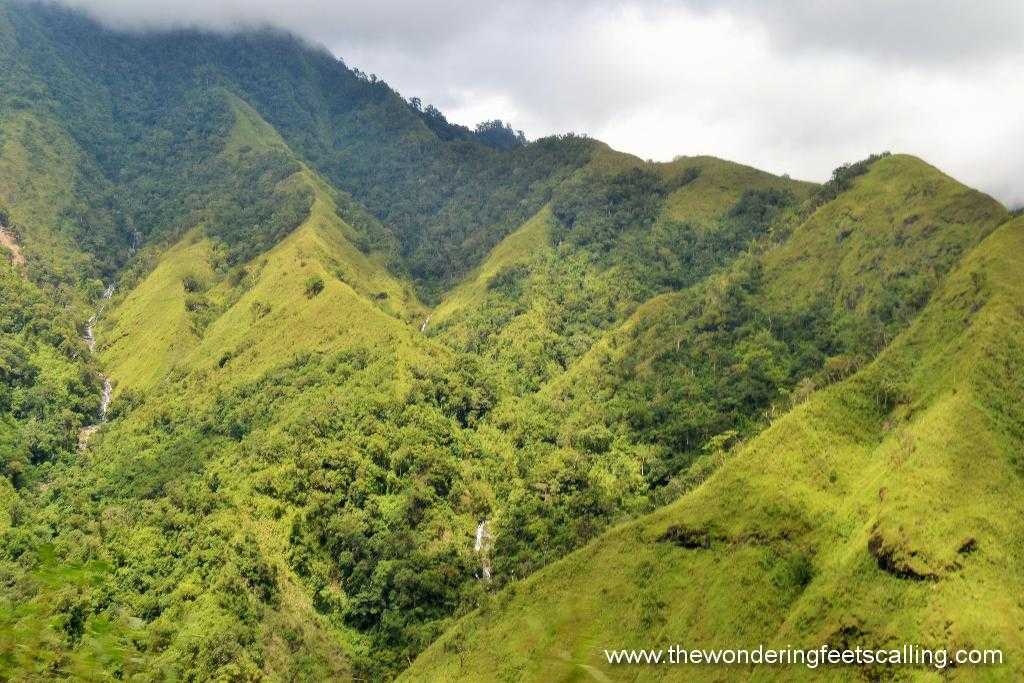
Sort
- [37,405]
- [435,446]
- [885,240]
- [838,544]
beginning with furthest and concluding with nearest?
[37,405] → [885,240] → [435,446] → [838,544]

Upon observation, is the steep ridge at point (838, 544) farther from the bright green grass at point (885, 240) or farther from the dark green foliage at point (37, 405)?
the dark green foliage at point (37, 405)

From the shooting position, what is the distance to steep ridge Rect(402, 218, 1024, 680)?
292ft

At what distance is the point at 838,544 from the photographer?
339 ft

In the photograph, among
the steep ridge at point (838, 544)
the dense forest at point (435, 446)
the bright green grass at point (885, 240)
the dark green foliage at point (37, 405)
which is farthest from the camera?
the dark green foliage at point (37, 405)

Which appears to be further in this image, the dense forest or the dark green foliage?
the dark green foliage

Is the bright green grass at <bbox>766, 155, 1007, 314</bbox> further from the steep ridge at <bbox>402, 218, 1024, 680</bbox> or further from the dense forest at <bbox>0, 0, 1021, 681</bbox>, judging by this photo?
the steep ridge at <bbox>402, 218, 1024, 680</bbox>

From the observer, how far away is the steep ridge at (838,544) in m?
88.9

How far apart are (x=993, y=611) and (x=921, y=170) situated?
137 m

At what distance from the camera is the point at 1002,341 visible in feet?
384

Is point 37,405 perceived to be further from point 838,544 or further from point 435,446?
point 838,544

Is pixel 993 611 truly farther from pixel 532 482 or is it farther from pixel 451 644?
pixel 532 482

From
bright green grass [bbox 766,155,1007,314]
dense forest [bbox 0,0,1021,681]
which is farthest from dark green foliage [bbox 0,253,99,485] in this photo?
bright green grass [bbox 766,155,1007,314]

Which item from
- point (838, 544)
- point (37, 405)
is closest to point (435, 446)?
point (838, 544)

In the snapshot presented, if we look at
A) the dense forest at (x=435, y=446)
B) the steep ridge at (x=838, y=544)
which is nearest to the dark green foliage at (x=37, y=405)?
the dense forest at (x=435, y=446)
